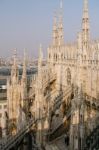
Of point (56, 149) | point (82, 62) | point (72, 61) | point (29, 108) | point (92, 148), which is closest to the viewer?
point (92, 148)

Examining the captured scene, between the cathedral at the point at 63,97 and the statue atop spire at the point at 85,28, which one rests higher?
the statue atop spire at the point at 85,28

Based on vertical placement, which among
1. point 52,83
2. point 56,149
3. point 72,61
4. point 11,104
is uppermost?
point 72,61

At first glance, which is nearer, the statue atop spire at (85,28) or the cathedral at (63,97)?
the cathedral at (63,97)

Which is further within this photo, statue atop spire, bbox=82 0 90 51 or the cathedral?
statue atop spire, bbox=82 0 90 51

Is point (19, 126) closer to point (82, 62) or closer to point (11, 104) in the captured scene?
point (11, 104)

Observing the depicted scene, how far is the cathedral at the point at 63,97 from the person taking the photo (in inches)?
781

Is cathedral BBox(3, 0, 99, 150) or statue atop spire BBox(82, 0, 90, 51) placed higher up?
statue atop spire BBox(82, 0, 90, 51)

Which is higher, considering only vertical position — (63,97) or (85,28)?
(85,28)

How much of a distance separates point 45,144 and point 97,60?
7929 millimetres

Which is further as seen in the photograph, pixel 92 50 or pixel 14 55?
pixel 14 55

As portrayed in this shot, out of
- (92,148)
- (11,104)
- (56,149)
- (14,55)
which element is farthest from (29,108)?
(92,148)

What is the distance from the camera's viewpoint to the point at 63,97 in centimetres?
2612

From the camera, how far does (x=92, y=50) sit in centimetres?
2431

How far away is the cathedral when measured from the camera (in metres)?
19.8
